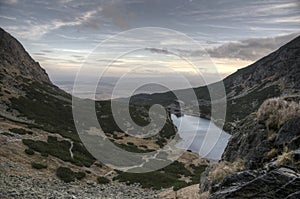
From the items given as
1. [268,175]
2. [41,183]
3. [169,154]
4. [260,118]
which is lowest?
[169,154]

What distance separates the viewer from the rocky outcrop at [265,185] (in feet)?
31.7

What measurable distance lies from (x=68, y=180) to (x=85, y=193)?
3.95 meters

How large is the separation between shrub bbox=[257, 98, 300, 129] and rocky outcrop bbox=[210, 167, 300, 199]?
6043 mm

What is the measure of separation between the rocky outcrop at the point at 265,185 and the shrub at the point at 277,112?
19.8ft

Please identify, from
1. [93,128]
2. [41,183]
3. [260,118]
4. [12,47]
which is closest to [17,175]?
[41,183]

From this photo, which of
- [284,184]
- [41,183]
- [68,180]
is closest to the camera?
[284,184]

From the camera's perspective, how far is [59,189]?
82.6 feet

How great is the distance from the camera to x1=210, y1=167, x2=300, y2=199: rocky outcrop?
31.7 feet

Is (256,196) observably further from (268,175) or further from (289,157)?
(289,157)

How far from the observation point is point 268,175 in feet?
34.4

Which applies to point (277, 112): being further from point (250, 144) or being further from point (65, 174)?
point (65, 174)

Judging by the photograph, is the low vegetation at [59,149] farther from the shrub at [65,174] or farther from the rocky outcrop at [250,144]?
the rocky outcrop at [250,144]

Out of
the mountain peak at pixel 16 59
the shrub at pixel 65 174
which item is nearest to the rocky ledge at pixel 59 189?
the shrub at pixel 65 174

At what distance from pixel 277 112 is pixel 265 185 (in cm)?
804
